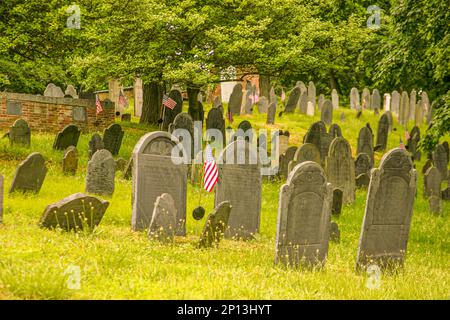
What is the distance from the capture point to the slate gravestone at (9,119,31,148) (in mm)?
18797

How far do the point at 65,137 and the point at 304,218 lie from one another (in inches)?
420

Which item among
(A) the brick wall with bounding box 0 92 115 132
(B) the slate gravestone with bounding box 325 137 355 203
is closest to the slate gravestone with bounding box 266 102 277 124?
(A) the brick wall with bounding box 0 92 115 132

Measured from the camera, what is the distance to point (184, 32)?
21.7m

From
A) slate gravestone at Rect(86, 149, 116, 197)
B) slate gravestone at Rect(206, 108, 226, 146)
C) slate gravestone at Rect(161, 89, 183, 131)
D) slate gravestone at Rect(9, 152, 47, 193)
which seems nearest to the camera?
slate gravestone at Rect(9, 152, 47, 193)

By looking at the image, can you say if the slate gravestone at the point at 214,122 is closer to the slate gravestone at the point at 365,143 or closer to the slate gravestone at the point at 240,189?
the slate gravestone at the point at 365,143

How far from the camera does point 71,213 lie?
10.9 m

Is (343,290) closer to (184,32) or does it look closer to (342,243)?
(342,243)

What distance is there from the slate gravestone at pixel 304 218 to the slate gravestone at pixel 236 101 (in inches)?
797

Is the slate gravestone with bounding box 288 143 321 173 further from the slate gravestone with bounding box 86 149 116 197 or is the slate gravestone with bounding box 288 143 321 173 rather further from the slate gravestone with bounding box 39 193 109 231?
the slate gravestone with bounding box 39 193 109 231

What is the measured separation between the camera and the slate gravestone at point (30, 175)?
44.9 ft

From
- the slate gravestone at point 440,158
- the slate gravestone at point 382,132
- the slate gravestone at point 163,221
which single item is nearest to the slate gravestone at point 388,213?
the slate gravestone at point 163,221

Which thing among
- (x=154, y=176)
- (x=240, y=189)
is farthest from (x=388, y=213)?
(x=154, y=176)

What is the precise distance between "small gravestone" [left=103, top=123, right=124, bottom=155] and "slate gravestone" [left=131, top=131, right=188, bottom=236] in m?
7.82

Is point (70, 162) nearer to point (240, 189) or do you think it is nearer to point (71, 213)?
point (240, 189)
